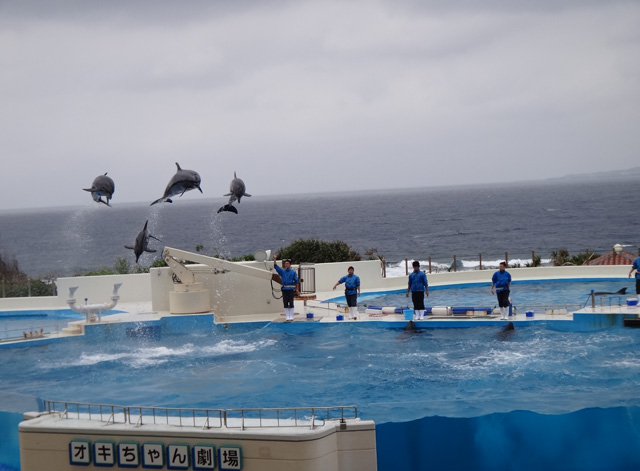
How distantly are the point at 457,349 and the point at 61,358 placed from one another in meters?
6.97

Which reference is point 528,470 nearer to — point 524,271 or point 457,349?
point 457,349

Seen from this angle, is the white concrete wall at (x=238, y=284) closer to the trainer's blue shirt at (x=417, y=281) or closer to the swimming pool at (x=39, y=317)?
the swimming pool at (x=39, y=317)

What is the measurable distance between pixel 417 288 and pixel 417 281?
153mm

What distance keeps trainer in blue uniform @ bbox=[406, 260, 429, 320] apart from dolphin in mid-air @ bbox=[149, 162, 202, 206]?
14.6 ft

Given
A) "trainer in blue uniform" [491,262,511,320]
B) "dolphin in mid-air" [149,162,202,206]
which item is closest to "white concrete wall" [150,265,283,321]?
"dolphin in mid-air" [149,162,202,206]

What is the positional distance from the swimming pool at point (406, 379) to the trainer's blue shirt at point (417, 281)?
0.89 meters

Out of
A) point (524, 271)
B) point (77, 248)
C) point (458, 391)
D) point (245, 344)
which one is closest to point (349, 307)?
point (245, 344)

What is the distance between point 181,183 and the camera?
12820mm

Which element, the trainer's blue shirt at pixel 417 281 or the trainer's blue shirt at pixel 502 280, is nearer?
the trainer's blue shirt at pixel 502 280

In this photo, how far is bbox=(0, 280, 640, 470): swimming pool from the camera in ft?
24.3

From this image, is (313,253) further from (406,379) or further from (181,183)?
(406,379)

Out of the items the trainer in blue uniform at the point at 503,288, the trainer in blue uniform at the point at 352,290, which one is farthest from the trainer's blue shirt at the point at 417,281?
the trainer in blue uniform at the point at 503,288

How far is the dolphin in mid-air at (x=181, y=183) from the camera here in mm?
12762

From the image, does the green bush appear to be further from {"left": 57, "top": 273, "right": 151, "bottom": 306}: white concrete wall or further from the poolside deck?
the poolside deck
